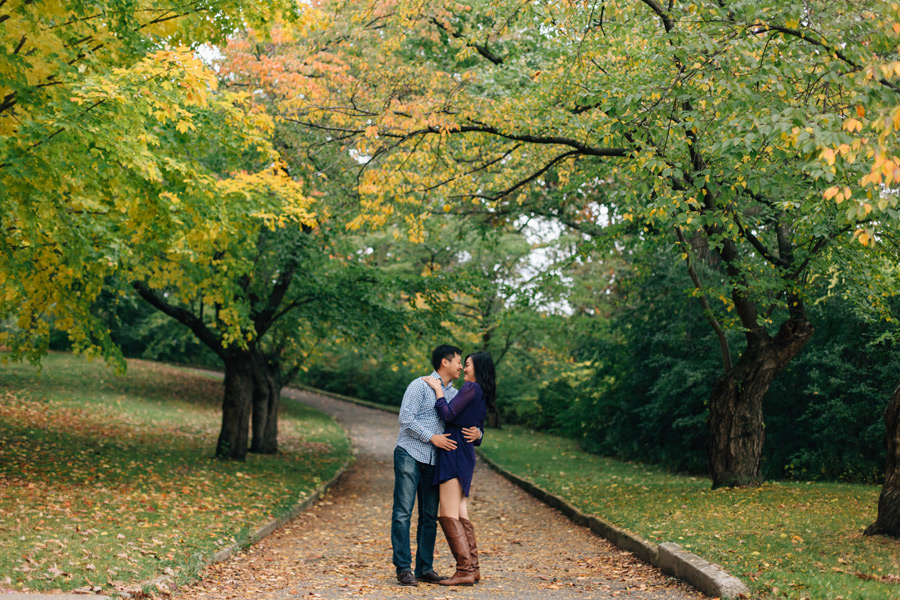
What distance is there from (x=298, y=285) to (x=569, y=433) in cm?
1356

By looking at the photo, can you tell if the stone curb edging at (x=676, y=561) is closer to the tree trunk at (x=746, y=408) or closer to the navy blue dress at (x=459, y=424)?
the navy blue dress at (x=459, y=424)

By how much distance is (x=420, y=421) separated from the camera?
632 centimetres

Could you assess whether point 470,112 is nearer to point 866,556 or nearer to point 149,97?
point 149,97

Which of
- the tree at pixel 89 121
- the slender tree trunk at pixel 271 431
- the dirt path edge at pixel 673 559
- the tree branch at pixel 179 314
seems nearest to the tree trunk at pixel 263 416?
the slender tree trunk at pixel 271 431

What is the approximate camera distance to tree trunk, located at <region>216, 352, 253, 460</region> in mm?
15688

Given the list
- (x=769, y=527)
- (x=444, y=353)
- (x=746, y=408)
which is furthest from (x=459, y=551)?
(x=746, y=408)

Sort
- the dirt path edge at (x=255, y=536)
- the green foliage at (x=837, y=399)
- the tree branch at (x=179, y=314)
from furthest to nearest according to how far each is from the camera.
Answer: the tree branch at (x=179, y=314) < the green foliage at (x=837, y=399) < the dirt path edge at (x=255, y=536)

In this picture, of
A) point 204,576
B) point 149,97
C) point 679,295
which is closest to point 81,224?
point 149,97

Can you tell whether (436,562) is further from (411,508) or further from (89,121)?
(89,121)

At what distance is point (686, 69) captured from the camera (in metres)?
7.40

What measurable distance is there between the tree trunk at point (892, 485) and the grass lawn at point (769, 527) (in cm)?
16

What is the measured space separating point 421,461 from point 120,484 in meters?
6.37

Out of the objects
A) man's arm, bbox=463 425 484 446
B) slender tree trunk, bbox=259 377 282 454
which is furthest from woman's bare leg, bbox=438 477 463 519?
slender tree trunk, bbox=259 377 282 454

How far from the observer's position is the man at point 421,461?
20.6 feet
